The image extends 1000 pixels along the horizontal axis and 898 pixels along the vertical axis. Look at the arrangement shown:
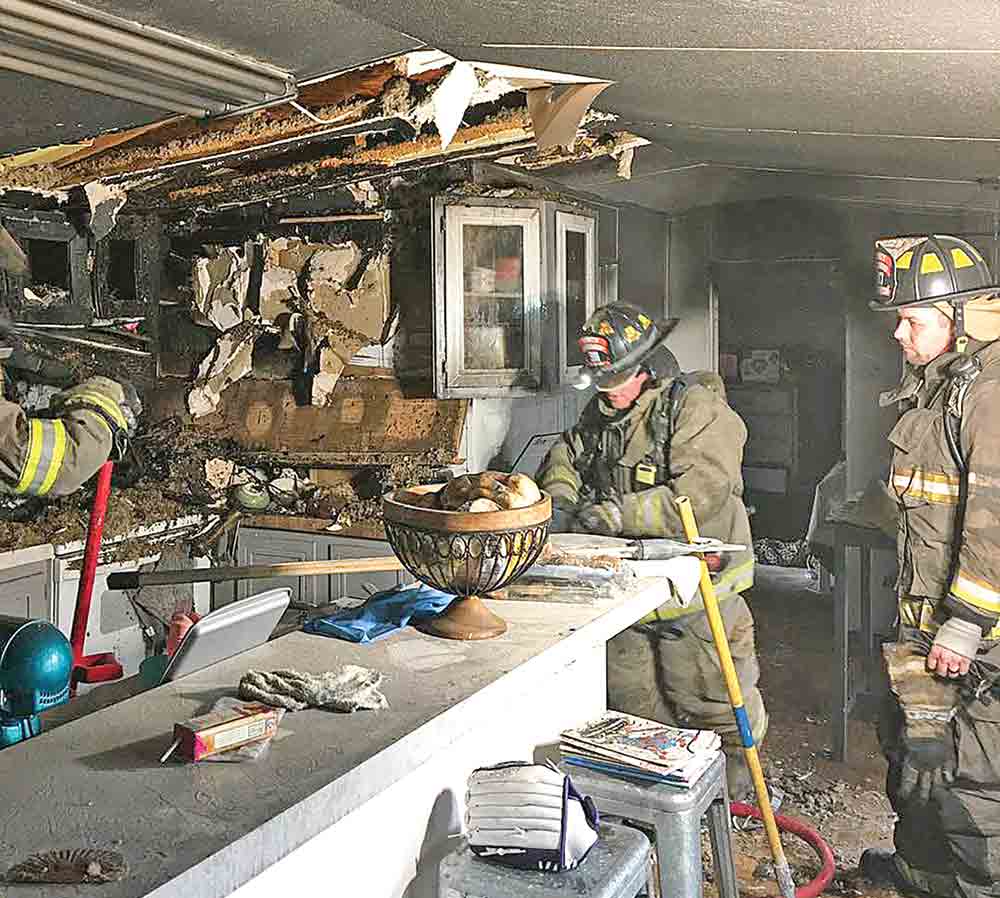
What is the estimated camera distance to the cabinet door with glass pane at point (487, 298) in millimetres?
5242

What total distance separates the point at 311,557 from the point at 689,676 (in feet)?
7.69

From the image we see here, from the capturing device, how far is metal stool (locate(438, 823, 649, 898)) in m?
1.73

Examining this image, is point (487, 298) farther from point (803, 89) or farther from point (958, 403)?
point (803, 89)

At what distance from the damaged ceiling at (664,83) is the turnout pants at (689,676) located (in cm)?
192

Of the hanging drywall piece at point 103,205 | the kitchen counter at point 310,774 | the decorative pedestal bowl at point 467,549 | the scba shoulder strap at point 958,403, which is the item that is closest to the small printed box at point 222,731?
the kitchen counter at point 310,774

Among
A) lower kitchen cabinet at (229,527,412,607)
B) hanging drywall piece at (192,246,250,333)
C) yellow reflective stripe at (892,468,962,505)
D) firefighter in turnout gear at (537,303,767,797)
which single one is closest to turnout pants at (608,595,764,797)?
firefighter in turnout gear at (537,303,767,797)

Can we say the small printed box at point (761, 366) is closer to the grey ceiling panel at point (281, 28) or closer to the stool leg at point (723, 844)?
the stool leg at point (723, 844)

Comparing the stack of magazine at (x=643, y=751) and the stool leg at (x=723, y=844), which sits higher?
the stack of magazine at (x=643, y=751)

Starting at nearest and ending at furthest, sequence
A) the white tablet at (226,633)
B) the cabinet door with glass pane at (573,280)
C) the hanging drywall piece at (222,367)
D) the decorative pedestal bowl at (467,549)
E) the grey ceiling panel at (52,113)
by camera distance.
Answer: the white tablet at (226,633) < the decorative pedestal bowl at (467,549) < the grey ceiling panel at (52,113) < the cabinet door with glass pane at (573,280) < the hanging drywall piece at (222,367)

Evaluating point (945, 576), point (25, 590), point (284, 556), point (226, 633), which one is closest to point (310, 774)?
point (226, 633)

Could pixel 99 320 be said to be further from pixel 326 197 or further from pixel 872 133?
pixel 872 133

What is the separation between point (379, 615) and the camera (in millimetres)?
2336

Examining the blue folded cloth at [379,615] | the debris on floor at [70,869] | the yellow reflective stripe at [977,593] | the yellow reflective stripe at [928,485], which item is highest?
the yellow reflective stripe at [928,485]

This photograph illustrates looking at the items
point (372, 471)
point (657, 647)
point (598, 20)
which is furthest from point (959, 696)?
point (372, 471)
